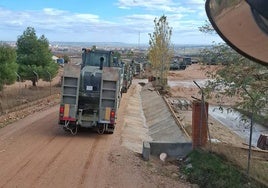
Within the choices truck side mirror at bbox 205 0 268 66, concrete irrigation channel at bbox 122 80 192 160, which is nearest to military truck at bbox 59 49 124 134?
concrete irrigation channel at bbox 122 80 192 160

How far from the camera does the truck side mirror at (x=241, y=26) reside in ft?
6.65

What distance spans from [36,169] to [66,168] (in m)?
0.86

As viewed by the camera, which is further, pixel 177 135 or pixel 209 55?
pixel 177 135

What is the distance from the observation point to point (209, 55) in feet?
40.2

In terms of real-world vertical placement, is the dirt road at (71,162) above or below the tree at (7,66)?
below

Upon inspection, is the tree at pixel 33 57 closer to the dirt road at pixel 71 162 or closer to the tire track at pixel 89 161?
the dirt road at pixel 71 162

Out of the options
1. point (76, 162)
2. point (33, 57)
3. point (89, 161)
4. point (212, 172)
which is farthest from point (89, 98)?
point (33, 57)

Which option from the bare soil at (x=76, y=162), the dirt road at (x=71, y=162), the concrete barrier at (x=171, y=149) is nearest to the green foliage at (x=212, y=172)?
the bare soil at (x=76, y=162)

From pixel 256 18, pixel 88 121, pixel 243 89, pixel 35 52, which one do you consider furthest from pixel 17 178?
pixel 35 52

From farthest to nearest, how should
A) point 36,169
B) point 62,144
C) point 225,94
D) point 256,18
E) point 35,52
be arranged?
point 35,52
point 62,144
point 36,169
point 225,94
point 256,18

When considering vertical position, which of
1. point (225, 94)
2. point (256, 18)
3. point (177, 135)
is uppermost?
point (256, 18)

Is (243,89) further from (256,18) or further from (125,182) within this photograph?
(256,18)

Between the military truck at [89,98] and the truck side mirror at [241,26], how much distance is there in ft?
50.3

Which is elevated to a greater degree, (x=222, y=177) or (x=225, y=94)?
(x=225, y=94)
